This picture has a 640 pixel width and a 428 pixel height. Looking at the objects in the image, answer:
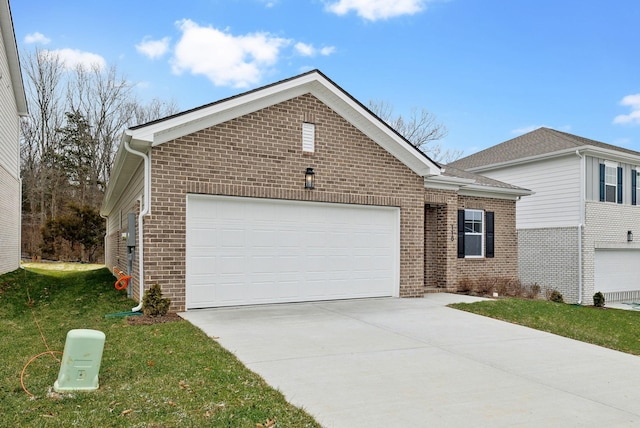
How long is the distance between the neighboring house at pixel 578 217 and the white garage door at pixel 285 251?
10.4 meters

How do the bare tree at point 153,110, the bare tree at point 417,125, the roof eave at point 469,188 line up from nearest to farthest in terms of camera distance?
the roof eave at point 469,188 → the bare tree at point 417,125 → the bare tree at point 153,110

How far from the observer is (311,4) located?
17828 millimetres

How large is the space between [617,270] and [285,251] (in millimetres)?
16332

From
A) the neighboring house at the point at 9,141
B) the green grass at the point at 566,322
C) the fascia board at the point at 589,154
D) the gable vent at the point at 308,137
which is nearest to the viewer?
the green grass at the point at 566,322

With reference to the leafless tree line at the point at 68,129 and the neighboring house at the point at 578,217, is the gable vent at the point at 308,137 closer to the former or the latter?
the neighboring house at the point at 578,217

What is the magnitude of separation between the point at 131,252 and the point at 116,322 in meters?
2.61

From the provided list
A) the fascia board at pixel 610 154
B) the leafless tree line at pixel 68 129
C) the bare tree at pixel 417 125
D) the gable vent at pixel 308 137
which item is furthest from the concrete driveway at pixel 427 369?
the leafless tree line at pixel 68 129

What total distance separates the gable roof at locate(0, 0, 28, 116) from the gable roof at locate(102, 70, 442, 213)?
6.84 metres

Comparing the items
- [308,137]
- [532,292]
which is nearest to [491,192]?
[532,292]

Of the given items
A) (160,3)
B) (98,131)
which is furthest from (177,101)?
(160,3)

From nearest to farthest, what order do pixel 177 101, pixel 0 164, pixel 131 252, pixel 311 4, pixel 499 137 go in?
1. pixel 131 252
2. pixel 0 164
3. pixel 311 4
4. pixel 499 137
5. pixel 177 101

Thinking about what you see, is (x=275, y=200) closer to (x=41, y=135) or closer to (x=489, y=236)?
(x=489, y=236)

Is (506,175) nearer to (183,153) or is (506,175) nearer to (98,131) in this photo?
(183,153)

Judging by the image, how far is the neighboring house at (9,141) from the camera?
15.0m
